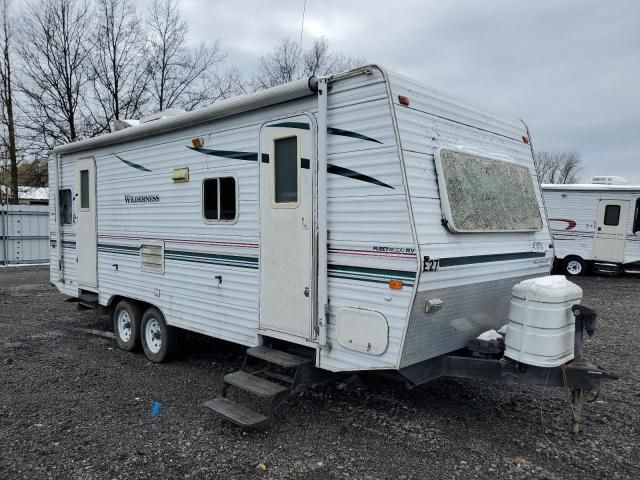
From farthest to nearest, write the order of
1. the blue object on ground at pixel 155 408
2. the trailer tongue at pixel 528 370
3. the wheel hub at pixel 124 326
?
the wheel hub at pixel 124 326
the blue object on ground at pixel 155 408
the trailer tongue at pixel 528 370

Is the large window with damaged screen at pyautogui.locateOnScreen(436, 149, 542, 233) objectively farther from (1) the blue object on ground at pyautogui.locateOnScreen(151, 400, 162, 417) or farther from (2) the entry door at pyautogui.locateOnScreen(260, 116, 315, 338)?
(1) the blue object on ground at pyautogui.locateOnScreen(151, 400, 162, 417)

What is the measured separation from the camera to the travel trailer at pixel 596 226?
46.7 ft

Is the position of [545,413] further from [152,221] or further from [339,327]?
[152,221]

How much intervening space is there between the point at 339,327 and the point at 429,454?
115 centimetres

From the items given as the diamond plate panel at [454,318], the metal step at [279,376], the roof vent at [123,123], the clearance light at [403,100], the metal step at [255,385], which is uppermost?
the roof vent at [123,123]

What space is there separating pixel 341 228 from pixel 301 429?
1726mm

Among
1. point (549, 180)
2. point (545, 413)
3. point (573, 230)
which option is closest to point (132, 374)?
point (545, 413)

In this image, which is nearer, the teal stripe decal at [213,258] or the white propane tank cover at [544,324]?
the white propane tank cover at [544,324]

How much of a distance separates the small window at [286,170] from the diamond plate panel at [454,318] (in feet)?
4.70

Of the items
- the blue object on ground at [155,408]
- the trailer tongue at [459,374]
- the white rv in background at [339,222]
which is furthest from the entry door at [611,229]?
the blue object on ground at [155,408]

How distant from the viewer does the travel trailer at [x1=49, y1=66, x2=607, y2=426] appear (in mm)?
3688

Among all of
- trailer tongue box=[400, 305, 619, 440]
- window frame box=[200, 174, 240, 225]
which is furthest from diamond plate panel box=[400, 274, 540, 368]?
window frame box=[200, 174, 240, 225]

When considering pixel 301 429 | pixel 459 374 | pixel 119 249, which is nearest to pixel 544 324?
pixel 459 374

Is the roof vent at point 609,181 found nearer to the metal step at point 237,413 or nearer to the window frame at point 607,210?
the window frame at point 607,210
